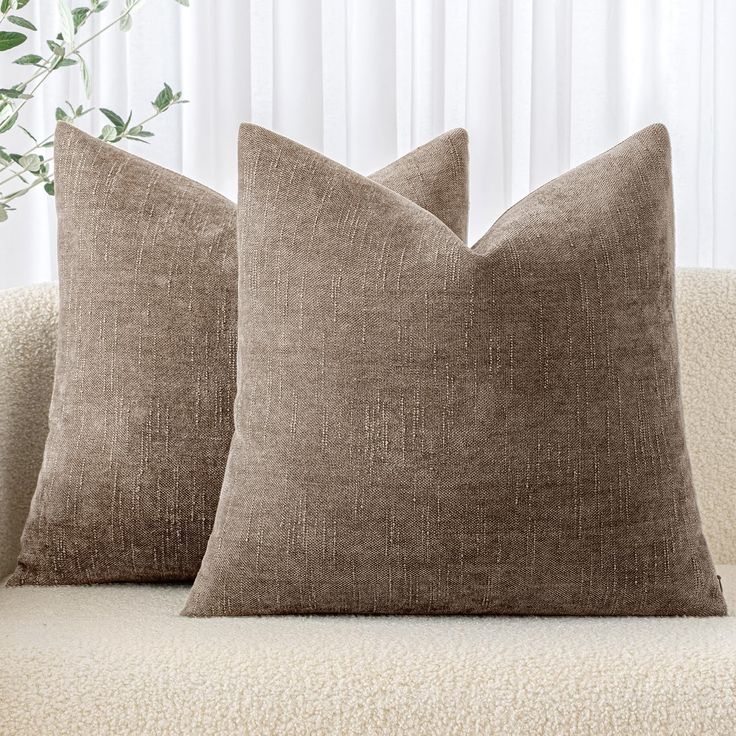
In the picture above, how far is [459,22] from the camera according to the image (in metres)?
1.74

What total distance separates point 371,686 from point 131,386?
47 cm

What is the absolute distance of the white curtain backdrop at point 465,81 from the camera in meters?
1.73

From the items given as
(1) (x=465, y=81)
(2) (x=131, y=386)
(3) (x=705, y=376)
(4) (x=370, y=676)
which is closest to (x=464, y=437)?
(4) (x=370, y=676)

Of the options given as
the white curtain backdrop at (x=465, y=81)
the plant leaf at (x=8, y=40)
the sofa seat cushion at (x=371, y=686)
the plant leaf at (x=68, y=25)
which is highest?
the white curtain backdrop at (x=465, y=81)

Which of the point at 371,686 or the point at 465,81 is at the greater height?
the point at 465,81

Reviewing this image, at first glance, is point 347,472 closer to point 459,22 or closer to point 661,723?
point 661,723

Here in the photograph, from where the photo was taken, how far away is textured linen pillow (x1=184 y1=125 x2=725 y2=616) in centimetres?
85

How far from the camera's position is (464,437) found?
847mm

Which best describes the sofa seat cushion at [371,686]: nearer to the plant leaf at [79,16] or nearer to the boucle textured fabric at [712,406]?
the boucle textured fabric at [712,406]

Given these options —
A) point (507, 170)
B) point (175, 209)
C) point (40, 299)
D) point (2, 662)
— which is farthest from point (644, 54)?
point (2, 662)

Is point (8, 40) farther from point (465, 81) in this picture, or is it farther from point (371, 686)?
point (465, 81)

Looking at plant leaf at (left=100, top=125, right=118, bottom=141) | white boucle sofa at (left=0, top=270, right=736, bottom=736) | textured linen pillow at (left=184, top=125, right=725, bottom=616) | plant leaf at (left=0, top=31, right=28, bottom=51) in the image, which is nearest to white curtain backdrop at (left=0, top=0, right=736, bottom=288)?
plant leaf at (left=100, top=125, right=118, bottom=141)

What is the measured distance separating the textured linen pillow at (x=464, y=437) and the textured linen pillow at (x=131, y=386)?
145 millimetres

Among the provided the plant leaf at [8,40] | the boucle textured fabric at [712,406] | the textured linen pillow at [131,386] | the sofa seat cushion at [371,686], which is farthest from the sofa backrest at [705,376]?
the sofa seat cushion at [371,686]
